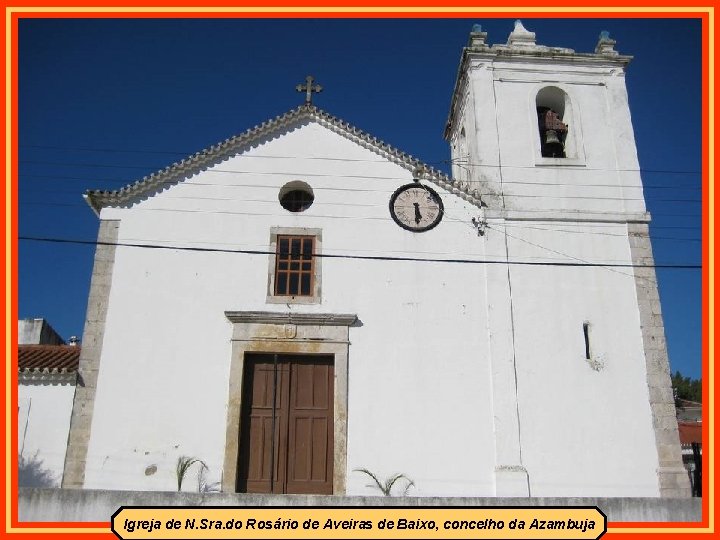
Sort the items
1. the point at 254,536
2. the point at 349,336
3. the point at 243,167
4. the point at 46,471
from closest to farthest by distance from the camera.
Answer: the point at 254,536 < the point at 46,471 < the point at 349,336 < the point at 243,167

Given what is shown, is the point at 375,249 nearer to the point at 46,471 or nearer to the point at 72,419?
the point at 72,419

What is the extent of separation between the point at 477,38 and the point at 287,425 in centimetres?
921

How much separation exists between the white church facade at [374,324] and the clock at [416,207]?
4cm

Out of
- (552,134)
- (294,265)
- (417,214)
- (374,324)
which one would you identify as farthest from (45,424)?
(552,134)

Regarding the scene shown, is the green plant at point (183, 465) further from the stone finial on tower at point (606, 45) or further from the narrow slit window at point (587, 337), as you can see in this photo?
the stone finial on tower at point (606, 45)

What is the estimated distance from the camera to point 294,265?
37.8ft

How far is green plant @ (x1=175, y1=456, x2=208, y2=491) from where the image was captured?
393 inches

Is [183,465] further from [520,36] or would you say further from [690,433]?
Answer: [690,433]

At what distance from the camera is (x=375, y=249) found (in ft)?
38.2

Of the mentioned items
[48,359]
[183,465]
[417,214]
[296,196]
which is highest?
[296,196]

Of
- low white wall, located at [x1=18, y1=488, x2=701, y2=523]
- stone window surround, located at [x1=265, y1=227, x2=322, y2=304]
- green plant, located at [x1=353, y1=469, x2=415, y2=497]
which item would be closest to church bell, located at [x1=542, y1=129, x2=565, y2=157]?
stone window surround, located at [x1=265, y1=227, x2=322, y2=304]

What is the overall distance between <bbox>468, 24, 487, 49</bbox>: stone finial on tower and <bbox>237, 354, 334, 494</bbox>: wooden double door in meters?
7.66

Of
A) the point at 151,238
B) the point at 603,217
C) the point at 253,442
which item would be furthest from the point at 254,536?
the point at 603,217

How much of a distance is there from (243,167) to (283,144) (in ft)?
3.08
